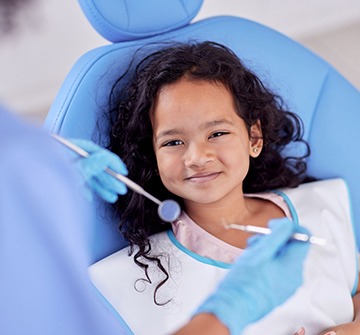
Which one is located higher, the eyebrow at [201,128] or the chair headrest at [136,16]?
the chair headrest at [136,16]

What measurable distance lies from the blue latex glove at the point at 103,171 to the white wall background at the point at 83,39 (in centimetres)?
174

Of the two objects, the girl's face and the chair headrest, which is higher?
the chair headrest

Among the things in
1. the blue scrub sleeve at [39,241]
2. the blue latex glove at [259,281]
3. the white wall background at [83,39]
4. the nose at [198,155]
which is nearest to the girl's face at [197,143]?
the nose at [198,155]

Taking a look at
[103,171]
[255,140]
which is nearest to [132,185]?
[103,171]

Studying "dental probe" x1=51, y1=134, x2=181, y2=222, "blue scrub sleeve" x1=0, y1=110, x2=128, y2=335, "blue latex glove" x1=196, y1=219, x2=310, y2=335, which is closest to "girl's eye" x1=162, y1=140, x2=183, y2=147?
"dental probe" x1=51, y1=134, x2=181, y2=222

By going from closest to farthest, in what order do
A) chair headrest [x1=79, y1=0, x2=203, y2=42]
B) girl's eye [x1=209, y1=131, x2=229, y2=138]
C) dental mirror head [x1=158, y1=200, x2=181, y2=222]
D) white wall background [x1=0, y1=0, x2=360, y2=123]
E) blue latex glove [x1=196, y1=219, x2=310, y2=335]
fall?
1. blue latex glove [x1=196, y1=219, x2=310, y2=335]
2. dental mirror head [x1=158, y1=200, x2=181, y2=222]
3. girl's eye [x1=209, y1=131, x2=229, y2=138]
4. chair headrest [x1=79, y1=0, x2=203, y2=42]
5. white wall background [x1=0, y1=0, x2=360, y2=123]

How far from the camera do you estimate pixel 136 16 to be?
4.98 feet

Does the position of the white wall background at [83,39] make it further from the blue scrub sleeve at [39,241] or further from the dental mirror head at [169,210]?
the blue scrub sleeve at [39,241]

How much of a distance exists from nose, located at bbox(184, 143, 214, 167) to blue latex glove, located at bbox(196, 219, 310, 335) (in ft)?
1.15

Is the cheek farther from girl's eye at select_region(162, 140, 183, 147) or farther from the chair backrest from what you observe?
the chair backrest

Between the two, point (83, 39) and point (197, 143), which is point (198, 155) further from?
point (83, 39)

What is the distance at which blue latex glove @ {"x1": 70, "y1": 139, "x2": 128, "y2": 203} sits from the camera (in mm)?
1110

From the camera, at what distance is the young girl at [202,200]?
135 cm

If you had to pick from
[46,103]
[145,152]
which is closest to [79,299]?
[145,152]
